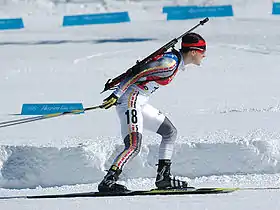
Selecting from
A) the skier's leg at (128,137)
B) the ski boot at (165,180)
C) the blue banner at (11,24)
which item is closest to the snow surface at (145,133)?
the skier's leg at (128,137)

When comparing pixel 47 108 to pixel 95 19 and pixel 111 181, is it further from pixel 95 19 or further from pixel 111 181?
pixel 95 19

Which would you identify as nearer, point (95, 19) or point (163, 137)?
point (163, 137)

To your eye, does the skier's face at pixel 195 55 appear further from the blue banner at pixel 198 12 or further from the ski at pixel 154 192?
the blue banner at pixel 198 12

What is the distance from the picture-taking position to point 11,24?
20531 millimetres

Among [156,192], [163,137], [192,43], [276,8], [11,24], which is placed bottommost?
[156,192]

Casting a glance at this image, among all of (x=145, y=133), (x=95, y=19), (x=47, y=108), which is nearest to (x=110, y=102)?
(x=145, y=133)

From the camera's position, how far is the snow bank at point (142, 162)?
896cm

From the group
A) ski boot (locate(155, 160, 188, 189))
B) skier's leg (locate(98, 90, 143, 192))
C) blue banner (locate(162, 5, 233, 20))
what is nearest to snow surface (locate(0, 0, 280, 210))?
skier's leg (locate(98, 90, 143, 192))

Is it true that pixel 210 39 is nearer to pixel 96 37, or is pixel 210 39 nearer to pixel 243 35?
pixel 243 35

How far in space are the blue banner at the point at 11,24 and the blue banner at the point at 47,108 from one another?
9.11m

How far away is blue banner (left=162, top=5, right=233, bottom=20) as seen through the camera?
2016 cm

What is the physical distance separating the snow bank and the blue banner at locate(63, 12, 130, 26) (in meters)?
11.5

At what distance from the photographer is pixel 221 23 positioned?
1895 centimetres

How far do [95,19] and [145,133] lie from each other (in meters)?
11.1
